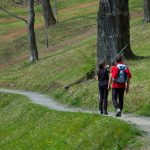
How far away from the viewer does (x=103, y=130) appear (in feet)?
46.3

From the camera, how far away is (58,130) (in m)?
16.5

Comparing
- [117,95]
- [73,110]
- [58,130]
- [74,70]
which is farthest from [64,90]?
[58,130]

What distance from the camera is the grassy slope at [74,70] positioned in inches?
826

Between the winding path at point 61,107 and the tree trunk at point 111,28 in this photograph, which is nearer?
the winding path at point 61,107

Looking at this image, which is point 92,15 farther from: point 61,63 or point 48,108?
point 48,108

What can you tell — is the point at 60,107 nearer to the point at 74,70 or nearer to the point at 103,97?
the point at 103,97

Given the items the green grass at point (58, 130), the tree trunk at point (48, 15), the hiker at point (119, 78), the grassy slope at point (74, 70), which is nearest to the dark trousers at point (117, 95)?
the hiker at point (119, 78)

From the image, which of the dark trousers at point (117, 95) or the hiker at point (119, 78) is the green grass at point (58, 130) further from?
the hiker at point (119, 78)

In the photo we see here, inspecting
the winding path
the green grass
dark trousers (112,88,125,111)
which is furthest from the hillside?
dark trousers (112,88,125,111)

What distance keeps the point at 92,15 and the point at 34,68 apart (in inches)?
761

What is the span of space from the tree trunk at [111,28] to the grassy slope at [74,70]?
105 cm

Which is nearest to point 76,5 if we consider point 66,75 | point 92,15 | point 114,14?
point 92,15

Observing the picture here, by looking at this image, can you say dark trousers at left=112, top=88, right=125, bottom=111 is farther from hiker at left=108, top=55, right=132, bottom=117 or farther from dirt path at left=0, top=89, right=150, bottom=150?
dirt path at left=0, top=89, right=150, bottom=150

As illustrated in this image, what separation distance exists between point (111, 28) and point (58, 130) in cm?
877
